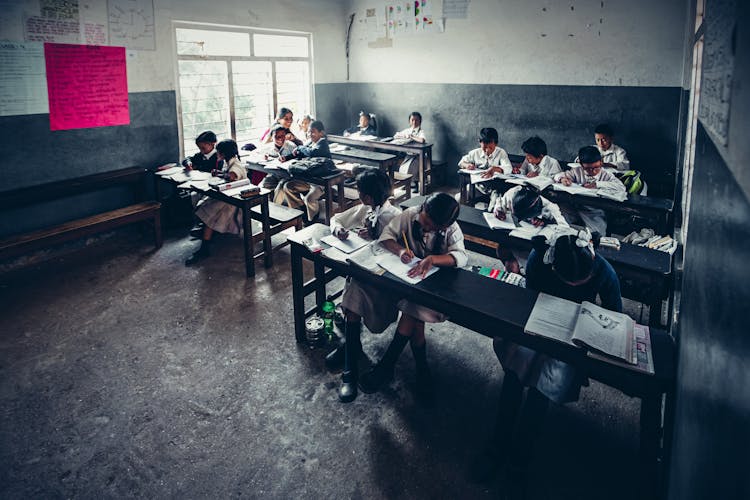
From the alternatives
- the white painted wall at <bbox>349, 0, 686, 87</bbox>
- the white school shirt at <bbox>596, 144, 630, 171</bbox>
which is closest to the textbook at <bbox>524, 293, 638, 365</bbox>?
the white school shirt at <bbox>596, 144, 630, 171</bbox>

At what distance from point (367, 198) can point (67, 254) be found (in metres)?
3.70

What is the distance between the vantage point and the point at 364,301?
2.74 metres

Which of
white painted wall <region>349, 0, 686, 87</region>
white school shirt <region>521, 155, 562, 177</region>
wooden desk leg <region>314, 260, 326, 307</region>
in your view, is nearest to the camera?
wooden desk leg <region>314, 260, 326, 307</region>

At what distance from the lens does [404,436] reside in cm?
249

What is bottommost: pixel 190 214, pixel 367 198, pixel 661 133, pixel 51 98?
pixel 190 214

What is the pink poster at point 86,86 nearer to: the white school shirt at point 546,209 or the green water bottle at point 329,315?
the green water bottle at point 329,315

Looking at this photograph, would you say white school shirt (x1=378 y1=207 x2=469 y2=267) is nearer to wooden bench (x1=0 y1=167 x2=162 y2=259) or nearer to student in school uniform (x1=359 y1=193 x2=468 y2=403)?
student in school uniform (x1=359 y1=193 x2=468 y2=403)

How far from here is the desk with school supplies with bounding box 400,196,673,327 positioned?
2777mm

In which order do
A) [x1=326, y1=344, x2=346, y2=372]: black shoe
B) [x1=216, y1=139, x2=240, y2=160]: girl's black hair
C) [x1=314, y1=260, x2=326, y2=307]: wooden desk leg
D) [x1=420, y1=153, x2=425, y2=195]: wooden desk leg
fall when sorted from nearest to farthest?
[x1=326, y1=344, x2=346, y2=372]: black shoe < [x1=314, y1=260, x2=326, y2=307]: wooden desk leg < [x1=216, y1=139, x2=240, y2=160]: girl's black hair < [x1=420, y1=153, x2=425, y2=195]: wooden desk leg

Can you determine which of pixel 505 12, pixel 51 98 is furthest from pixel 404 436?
pixel 505 12

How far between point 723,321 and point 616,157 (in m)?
4.91

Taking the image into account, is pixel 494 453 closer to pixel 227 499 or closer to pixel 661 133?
pixel 227 499

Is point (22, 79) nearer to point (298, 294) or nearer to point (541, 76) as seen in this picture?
point (298, 294)

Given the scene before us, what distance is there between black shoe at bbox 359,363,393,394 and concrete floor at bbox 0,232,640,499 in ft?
0.19
